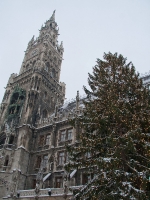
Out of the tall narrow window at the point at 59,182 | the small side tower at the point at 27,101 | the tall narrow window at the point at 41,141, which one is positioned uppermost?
the small side tower at the point at 27,101

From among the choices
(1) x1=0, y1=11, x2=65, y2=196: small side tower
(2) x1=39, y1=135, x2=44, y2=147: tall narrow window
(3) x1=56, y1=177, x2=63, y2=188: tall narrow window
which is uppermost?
(1) x1=0, y1=11, x2=65, y2=196: small side tower

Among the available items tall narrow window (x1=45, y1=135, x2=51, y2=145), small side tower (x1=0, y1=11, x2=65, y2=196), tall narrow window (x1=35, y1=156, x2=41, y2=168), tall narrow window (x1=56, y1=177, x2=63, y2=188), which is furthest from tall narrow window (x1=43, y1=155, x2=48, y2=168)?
tall narrow window (x1=56, y1=177, x2=63, y2=188)

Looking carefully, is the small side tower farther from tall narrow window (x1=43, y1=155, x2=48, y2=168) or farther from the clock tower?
tall narrow window (x1=43, y1=155, x2=48, y2=168)

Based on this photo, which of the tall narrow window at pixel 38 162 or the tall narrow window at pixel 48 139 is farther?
the tall narrow window at pixel 48 139

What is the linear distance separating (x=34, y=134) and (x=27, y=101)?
18.6 feet

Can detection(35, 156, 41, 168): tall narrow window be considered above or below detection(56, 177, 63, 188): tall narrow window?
above

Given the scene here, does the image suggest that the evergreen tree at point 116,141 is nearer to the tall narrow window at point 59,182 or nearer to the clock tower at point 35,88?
the tall narrow window at point 59,182

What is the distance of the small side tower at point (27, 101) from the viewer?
2614 centimetres

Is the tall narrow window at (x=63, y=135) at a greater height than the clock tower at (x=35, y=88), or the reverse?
the clock tower at (x=35, y=88)

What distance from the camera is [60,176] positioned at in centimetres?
2312

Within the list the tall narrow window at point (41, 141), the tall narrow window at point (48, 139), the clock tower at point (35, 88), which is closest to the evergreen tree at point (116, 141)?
the tall narrow window at point (48, 139)

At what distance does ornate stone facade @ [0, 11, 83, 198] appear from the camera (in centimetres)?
2347

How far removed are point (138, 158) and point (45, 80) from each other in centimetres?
2714

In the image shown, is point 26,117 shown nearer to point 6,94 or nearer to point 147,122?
point 6,94
